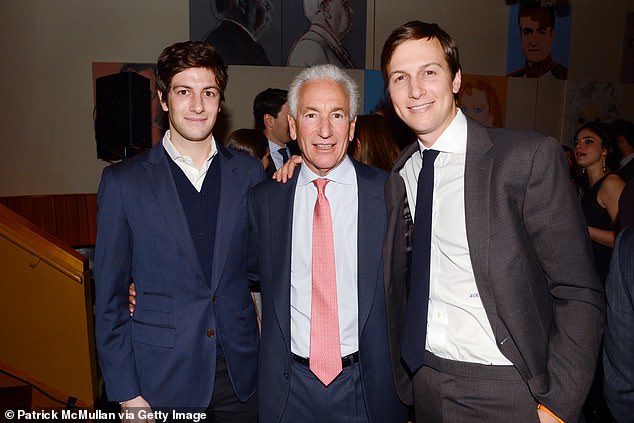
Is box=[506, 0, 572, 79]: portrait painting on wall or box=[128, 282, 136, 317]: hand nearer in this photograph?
box=[128, 282, 136, 317]: hand

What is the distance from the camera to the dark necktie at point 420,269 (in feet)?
5.82

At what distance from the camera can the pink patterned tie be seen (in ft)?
6.22

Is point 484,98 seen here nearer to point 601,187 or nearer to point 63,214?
point 601,187

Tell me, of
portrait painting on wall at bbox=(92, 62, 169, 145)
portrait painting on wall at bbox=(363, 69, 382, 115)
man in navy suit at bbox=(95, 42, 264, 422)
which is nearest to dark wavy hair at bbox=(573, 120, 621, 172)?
portrait painting on wall at bbox=(363, 69, 382, 115)

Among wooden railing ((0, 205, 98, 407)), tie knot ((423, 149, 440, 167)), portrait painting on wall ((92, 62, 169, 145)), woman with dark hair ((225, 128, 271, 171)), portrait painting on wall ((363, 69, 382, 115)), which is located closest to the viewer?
tie knot ((423, 149, 440, 167))

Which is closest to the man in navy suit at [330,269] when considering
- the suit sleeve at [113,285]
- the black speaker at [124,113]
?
the suit sleeve at [113,285]

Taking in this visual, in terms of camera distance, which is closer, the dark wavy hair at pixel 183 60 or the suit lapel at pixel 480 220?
the suit lapel at pixel 480 220

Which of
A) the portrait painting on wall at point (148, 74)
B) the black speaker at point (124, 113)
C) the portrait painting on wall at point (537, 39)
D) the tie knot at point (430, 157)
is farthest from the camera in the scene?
the portrait painting on wall at point (537, 39)

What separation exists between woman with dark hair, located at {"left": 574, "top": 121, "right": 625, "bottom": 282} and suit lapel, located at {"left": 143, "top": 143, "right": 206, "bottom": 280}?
10.0 ft

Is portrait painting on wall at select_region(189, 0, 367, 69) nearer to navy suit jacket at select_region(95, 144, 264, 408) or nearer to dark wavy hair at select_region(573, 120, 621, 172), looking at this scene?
dark wavy hair at select_region(573, 120, 621, 172)

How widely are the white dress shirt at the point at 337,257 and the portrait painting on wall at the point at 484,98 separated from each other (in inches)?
225

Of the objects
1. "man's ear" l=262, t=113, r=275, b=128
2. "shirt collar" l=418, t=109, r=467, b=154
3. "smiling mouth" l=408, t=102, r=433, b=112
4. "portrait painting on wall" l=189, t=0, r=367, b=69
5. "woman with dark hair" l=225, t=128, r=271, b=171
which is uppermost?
"portrait painting on wall" l=189, t=0, r=367, b=69

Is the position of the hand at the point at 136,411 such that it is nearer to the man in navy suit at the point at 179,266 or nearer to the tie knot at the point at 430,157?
the man in navy suit at the point at 179,266

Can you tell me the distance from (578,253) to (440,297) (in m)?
0.46
